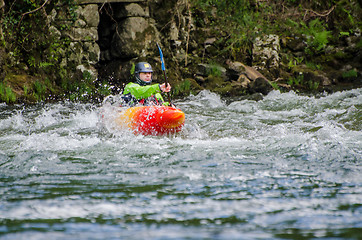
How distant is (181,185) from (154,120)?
8.81 ft

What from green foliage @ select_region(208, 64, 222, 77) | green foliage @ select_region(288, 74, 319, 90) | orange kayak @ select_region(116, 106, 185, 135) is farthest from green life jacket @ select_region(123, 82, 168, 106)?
green foliage @ select_region(288, 74, 319, 90)

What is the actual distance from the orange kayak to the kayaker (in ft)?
1.27

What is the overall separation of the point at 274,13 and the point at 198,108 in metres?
6.95

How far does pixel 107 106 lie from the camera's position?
22.1 ft

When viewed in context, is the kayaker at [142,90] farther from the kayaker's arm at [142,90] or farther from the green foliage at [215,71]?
the green foliage at [215,71]

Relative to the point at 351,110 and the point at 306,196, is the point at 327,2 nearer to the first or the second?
the point at 351,110

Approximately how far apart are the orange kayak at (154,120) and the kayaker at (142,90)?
386 mm

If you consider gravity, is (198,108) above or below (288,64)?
below

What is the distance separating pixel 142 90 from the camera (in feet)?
21.9

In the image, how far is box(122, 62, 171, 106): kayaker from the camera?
21.6 feet

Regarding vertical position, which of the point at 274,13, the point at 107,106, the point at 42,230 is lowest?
the point at 42,230

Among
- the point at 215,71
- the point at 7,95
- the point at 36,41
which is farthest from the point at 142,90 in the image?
the point at 215,71

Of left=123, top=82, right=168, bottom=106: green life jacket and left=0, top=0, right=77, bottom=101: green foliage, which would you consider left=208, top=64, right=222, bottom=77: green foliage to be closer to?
left=0, top=0, right=77, bottom=101: green foliage

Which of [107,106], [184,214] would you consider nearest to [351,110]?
[107,106]
